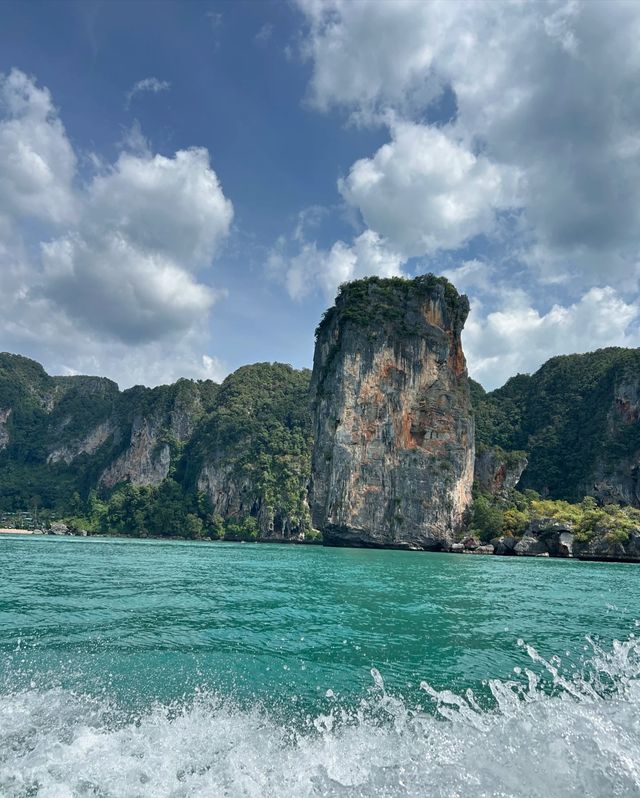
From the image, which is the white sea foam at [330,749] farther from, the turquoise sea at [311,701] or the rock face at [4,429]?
the rock face at [4,429]

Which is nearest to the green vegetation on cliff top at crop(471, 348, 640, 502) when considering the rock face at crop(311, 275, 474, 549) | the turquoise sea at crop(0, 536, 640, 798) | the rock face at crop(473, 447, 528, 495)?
the rock face at crop(473, 447, 528, 495)

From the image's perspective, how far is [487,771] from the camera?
17.0ft

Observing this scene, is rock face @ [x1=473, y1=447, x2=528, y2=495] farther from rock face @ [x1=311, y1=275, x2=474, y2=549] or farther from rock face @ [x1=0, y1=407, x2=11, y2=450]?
rock face @ [x1=0, y1=407, x2=11, y2=450]

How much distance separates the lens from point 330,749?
557cm

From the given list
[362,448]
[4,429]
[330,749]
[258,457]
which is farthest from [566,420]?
[4,429]

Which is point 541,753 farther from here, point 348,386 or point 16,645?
point 348,386

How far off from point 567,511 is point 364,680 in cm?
6391

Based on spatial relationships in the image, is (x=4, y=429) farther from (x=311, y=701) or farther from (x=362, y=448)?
(x=311, y=701)

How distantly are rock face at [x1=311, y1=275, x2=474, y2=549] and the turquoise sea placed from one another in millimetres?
52962

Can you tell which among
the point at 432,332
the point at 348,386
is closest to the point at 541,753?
the point at 348,386

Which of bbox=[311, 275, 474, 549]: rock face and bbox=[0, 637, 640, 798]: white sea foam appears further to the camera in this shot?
bbox=[311, 275, 474, 549]: rock face

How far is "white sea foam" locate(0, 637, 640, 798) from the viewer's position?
4.91 m

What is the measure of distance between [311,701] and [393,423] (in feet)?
208

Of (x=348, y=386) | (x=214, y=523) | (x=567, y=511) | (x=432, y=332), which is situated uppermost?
(x=432, y=332)
